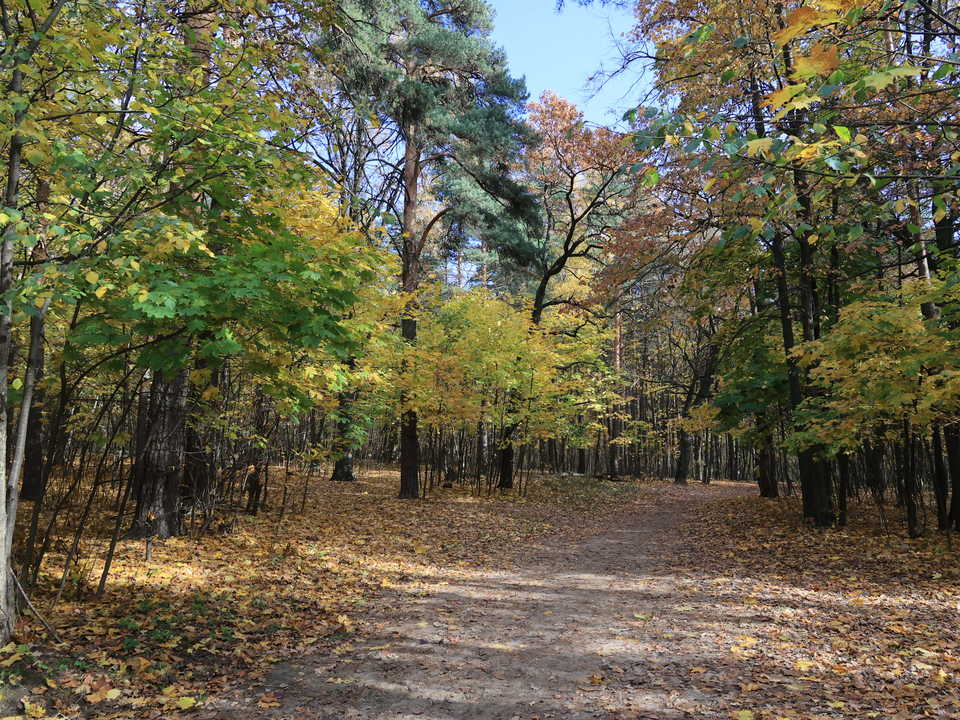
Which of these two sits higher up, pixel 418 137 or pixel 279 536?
pixel 418 137

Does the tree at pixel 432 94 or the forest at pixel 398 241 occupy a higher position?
the tree at pixel 432 94

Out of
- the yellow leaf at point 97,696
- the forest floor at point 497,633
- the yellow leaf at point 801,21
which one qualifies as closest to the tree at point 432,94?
the forest floor at point 497,633

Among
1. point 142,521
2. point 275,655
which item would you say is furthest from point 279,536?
point 275,655

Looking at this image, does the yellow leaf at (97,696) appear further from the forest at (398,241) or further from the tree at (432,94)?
the tree at (432,94)

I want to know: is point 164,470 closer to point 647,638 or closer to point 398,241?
point 647,638

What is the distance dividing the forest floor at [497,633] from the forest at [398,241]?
0.65 m

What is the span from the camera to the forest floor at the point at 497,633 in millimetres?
3785

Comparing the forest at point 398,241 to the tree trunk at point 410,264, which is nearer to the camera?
the forest at point 398,241

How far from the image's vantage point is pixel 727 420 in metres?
11.7

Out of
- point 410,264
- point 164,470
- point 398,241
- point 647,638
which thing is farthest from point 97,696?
point 398,241

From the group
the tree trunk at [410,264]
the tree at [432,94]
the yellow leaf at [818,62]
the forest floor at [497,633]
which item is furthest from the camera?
the tree trunk at [410,264]

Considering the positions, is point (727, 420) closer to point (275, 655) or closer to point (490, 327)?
point (490, 327)

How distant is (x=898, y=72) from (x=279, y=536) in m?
9.05

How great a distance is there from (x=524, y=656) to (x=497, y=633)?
0.66m
